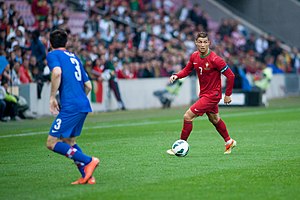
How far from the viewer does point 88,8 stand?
33.9 metres

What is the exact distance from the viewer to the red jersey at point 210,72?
1405 centimetres

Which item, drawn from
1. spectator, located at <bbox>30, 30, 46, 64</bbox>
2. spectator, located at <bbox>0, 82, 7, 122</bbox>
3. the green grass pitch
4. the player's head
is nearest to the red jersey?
the player's head

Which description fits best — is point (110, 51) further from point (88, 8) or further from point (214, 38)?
point (214, 38)

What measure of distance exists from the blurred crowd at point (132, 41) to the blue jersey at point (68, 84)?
12.8 m

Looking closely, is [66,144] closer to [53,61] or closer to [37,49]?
[53,61]

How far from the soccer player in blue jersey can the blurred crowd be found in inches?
502

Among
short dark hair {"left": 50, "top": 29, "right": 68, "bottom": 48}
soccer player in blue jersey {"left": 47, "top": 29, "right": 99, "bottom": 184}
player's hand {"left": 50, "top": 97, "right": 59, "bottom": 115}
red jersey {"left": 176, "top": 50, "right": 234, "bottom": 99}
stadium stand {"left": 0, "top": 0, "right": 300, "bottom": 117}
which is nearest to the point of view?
player's hand {"left": 50, "top": 97, "right": 59, "bottom": 115}

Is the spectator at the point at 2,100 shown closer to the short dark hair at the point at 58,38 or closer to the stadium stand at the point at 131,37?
the stadium stand at the point at 131,37

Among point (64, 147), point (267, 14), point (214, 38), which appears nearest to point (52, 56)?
point (64, 147)

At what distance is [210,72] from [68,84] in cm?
409

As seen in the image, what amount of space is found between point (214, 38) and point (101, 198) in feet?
99.0

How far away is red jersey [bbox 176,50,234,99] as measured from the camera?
46.1ft

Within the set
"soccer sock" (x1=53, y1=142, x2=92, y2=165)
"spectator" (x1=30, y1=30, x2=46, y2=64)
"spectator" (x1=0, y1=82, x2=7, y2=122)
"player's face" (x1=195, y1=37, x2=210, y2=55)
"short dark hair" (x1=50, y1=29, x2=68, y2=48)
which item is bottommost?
"spectator" (x1=0, y1=82, x2=7, y2=122)

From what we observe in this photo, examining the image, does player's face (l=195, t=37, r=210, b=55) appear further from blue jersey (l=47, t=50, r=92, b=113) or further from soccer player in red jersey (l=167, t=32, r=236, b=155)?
blue jersey (l=47, t=50, r=92, b=113)
